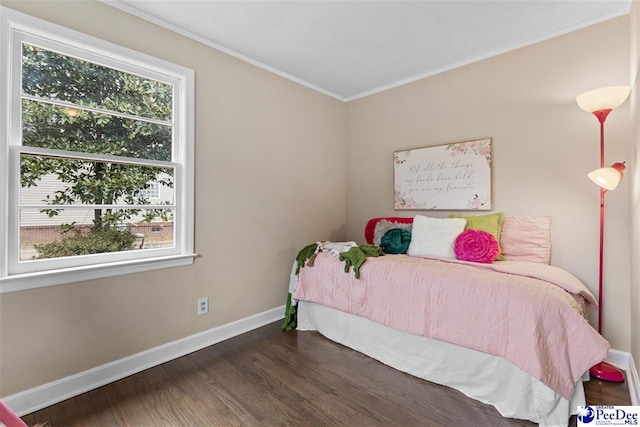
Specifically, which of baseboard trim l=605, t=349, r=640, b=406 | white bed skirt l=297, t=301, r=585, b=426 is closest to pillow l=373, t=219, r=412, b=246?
white bed skirt l=297, t=301, r=585, b=426

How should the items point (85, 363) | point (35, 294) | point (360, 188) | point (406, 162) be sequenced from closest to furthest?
point (35, 294) → point (85, 363) → point (406, 162) → point (360, 188)

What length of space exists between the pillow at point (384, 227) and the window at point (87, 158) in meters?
1.64

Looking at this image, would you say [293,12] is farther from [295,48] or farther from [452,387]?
[452,387]

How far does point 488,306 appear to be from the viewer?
172 centimetres

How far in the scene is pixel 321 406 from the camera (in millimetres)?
1709

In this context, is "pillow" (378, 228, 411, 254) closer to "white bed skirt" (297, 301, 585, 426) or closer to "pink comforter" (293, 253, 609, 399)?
"pink comforter" (293, 253, 609, 399)

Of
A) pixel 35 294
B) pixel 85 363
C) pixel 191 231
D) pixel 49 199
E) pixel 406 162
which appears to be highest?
pixel 406 162

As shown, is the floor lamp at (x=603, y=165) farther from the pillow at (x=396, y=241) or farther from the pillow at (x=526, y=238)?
the pillow at (x=396, y=241)

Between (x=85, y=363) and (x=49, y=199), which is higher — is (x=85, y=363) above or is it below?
below

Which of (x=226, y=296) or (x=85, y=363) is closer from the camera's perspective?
(x=85, y=363)

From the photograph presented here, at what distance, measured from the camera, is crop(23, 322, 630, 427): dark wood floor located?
161cm

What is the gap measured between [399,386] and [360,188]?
7.49 feet

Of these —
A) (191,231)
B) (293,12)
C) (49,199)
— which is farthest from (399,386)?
(293,12)

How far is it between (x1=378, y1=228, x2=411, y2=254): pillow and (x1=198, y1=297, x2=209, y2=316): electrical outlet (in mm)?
1584
